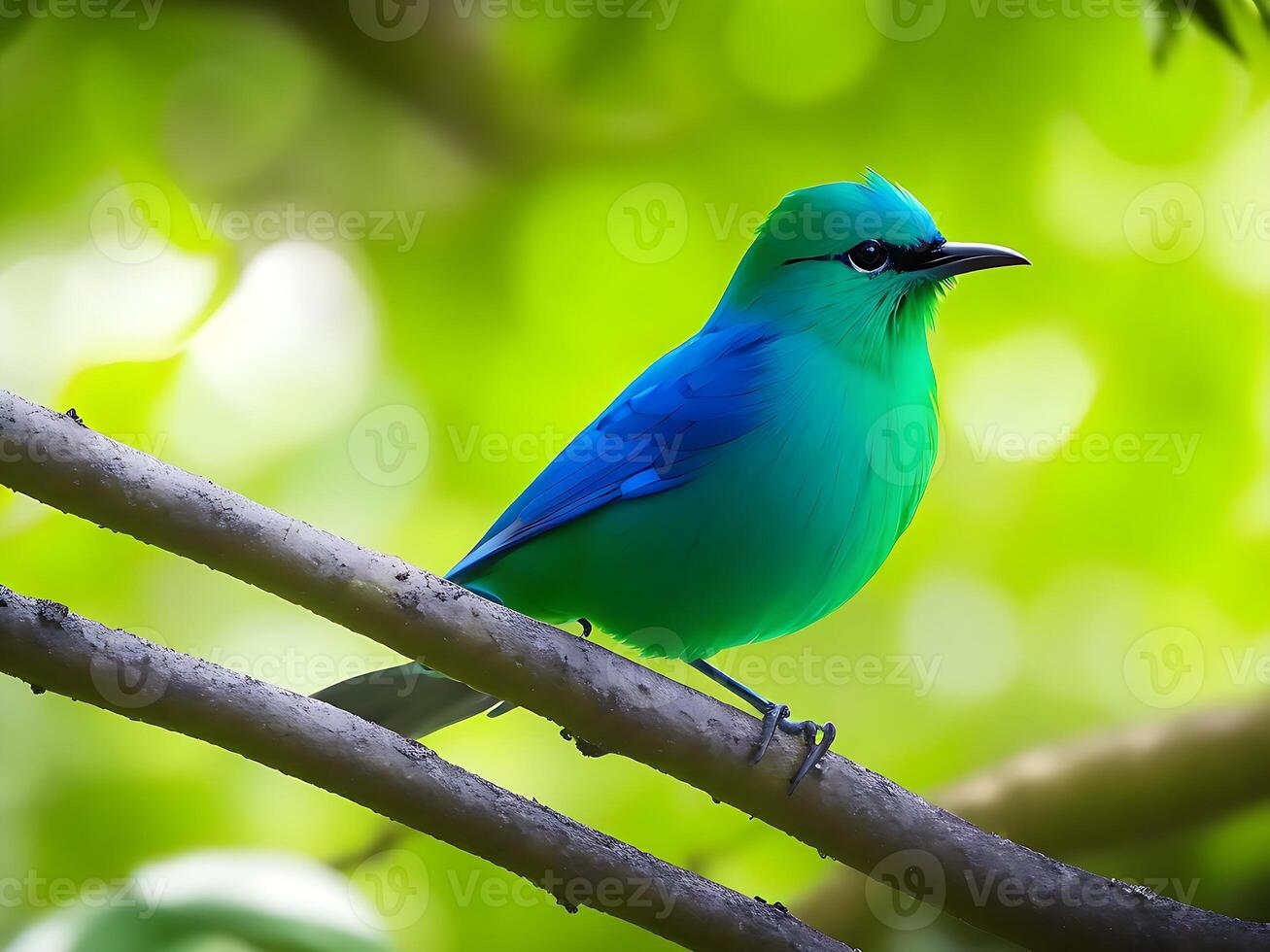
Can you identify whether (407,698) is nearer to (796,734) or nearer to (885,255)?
(796,734)

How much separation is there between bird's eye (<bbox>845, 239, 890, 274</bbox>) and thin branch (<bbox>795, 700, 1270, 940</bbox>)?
1.72 metres

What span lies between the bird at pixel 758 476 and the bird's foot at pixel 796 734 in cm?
18

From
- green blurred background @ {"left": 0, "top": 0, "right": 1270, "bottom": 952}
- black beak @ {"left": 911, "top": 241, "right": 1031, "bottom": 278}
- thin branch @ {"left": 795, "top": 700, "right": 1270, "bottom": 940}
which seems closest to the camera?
black beak @ {"left": 911, "top": 241, "right": 1031, "bottom": 278}

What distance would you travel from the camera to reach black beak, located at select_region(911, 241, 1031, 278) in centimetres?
241

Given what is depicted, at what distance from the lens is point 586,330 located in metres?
3.79

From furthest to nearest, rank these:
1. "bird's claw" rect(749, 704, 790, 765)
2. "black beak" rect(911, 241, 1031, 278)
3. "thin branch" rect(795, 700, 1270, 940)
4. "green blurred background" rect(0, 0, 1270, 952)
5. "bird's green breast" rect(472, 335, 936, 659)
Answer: "green blurred background" rect(0, 0, 1270, 952), "thin branch" rect(795, 700, 1270, 940), "black beak" rect(911, 241, 1031, 278), "bird's green breast" rect(472, 335, 936, 659), "bird's claw" rect(749, 704, 790, 765)

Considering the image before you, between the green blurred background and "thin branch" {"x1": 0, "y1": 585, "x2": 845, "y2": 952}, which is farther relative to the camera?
the green blurred background

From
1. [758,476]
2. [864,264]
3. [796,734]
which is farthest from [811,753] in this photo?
[864,264]

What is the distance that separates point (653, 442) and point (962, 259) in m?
0.75

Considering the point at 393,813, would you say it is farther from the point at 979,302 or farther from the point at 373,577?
the point at 979,302

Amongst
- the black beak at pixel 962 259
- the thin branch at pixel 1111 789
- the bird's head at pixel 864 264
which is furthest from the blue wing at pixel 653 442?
the thin branch at pixel 1111 789

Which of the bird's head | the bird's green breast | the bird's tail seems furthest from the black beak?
the bird's tail

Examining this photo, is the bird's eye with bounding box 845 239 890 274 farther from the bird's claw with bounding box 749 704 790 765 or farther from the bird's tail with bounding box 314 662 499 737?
the bird's tail with bounding box 314 662 499 737

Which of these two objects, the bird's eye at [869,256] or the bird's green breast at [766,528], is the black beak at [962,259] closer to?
the bird's eye at [869,256]
